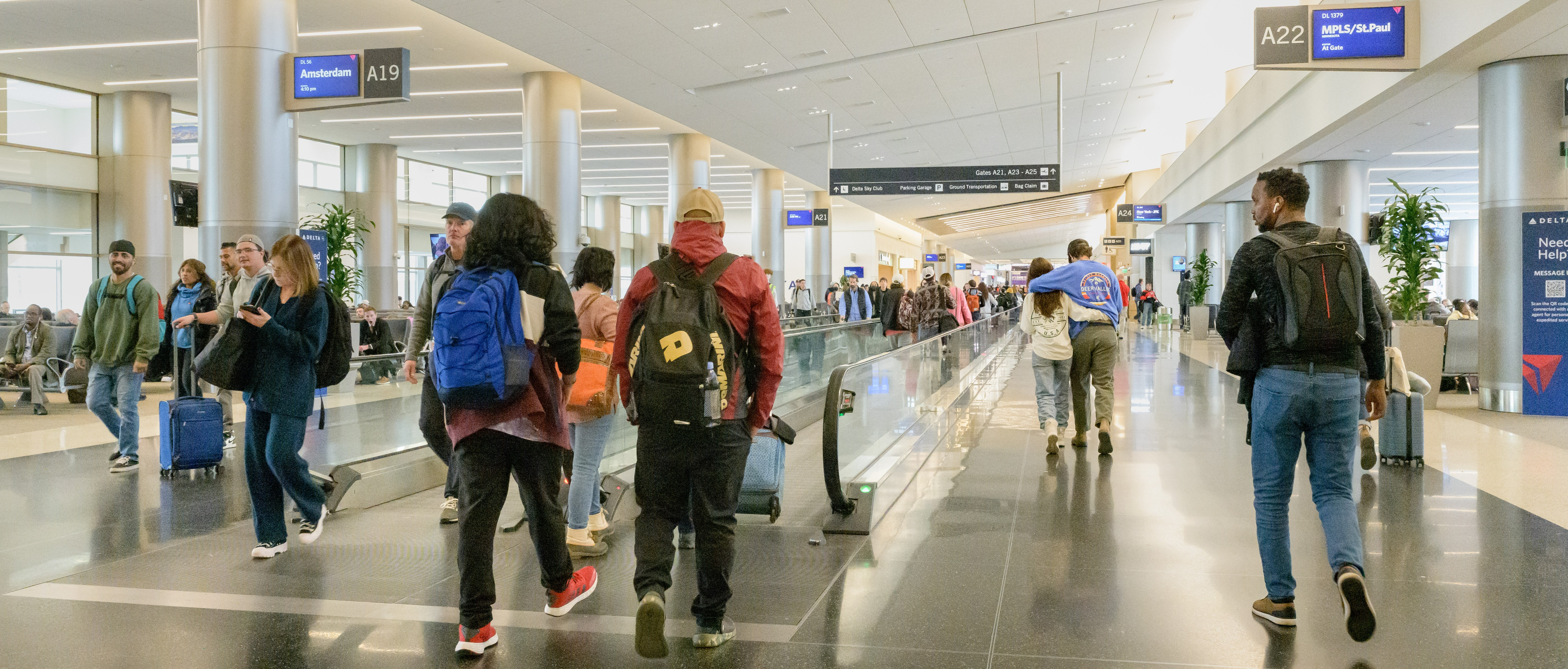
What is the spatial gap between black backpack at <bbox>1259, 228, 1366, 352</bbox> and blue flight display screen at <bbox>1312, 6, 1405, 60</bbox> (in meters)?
8.06

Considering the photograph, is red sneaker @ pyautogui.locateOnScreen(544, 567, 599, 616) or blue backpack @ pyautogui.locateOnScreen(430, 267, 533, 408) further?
red sneaker @ pyautogui.locateOnScreen(544, 567, 599, 616)

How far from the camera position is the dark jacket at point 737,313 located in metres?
3.35

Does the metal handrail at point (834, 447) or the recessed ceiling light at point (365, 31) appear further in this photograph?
the recessed ceiling light at point (365, 31)

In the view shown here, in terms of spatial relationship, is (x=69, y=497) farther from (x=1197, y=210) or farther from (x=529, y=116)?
(x=1197, y=210)

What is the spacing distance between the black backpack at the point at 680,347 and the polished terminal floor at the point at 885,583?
32.4 inches

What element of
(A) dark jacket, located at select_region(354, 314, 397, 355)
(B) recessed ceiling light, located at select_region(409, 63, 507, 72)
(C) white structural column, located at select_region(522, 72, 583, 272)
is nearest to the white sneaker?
(A) dark jacket, located at select_region(354, 314, 397, 355)

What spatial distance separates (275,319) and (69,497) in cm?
285

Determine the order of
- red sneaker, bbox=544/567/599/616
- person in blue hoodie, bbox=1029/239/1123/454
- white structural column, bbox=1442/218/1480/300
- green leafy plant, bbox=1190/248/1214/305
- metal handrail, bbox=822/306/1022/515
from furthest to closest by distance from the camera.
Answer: white structural column, bbox=1442/218/1480/300 → green leafy plant, bbox=1190/248/1214/305 → person in blue hoodie, bbox=1029/239/1123/454 → metal handrail, bbox=822/306/1022/515 → red sneaker, bbox=544/567/599/616

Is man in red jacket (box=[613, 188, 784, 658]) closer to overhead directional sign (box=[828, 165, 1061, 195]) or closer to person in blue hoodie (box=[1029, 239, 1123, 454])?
person in blue hoodie (box=[1029, 239, 1123, 454])

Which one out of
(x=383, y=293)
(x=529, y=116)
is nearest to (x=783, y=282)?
(x=383, y=293)

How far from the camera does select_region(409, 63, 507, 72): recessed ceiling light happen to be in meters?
17.4

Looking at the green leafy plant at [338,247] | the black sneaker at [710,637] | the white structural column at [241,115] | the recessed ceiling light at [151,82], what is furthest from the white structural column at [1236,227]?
the black sneaker at [710,637]

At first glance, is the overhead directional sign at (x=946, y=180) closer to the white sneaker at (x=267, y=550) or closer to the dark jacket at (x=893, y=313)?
the dark jacket at (x=893, y=313)

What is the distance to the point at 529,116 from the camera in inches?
720
